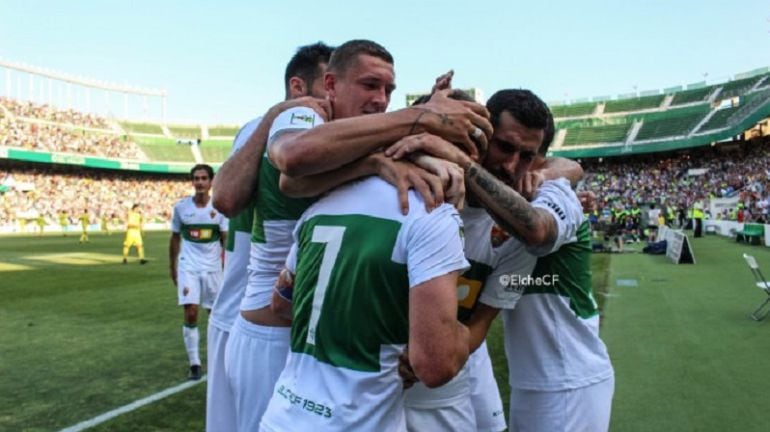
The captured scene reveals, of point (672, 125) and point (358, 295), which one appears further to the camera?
point (672, 125)

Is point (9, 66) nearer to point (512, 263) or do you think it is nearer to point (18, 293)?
point (18, 293)

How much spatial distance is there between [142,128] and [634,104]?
55.8 meters

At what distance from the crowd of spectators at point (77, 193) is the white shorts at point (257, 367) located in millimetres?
50425

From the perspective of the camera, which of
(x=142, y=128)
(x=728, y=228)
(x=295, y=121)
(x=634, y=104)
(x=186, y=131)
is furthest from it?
(x=186, y=131)

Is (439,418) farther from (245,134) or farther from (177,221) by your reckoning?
(177,221)

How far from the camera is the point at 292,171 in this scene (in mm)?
2061

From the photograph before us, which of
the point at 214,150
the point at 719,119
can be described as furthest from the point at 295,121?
the point at 214,150

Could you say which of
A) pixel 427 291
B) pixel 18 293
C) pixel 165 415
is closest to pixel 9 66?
pixel 18 293

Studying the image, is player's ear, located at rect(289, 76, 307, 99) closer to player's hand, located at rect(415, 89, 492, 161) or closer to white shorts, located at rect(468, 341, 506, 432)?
player's hand, located at rect(415, 89, 492, 161)

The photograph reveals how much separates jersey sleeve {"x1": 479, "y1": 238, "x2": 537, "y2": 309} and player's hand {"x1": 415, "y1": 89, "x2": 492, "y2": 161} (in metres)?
0.54

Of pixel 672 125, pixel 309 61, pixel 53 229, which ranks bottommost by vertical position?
pixel 53 229

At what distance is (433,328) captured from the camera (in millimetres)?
1783

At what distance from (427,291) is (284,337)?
1.38 meters

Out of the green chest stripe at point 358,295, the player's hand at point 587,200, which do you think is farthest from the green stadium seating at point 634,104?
the green chest stripe at point 358,295
